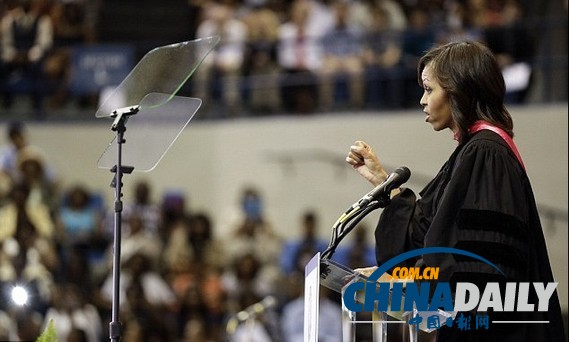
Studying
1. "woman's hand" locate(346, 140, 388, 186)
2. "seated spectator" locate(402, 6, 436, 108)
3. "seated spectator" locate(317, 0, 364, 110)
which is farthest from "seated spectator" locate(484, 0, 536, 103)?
"woman's hand" locate(346, 140, 388, 186)

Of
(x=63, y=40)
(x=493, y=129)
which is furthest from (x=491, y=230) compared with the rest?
A: (x=63, y=40)

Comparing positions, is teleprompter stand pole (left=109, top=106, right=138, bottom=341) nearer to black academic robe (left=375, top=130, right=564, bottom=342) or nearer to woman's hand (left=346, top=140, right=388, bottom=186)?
woman's hand (left=346, top=140, right=388, bottom=186)

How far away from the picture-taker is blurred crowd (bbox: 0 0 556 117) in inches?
478

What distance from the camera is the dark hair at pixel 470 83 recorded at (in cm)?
463

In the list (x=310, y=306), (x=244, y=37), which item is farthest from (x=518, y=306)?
(x=244, y=37)

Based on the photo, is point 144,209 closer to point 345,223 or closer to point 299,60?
point 299,60

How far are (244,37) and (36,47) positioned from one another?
6.89 feet

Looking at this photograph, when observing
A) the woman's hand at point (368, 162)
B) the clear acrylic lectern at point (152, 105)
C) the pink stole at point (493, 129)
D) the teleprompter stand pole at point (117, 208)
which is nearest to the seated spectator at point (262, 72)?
the clear acrylic lectern at point (152, 105)

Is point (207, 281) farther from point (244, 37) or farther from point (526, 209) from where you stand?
point (526, 209)

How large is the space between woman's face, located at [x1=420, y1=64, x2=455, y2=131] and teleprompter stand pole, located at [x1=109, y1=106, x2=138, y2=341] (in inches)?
50.2

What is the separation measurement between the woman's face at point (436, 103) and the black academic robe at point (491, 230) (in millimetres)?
117

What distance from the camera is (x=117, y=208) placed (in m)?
5.31

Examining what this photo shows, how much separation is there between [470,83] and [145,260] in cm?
715

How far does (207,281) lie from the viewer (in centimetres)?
1138
